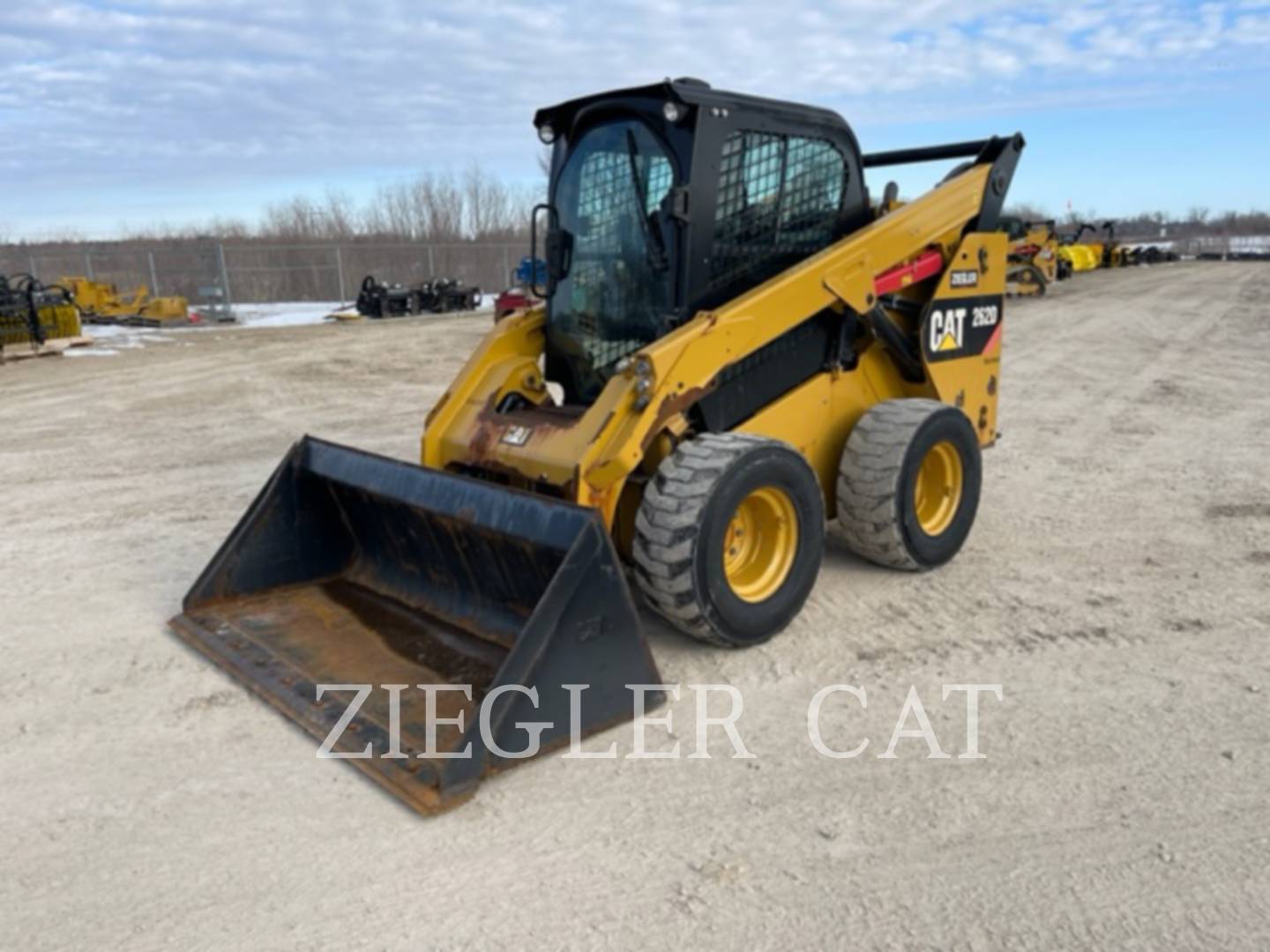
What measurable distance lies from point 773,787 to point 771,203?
273 centimetres

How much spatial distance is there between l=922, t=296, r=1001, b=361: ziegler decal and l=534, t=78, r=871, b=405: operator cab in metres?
0.68

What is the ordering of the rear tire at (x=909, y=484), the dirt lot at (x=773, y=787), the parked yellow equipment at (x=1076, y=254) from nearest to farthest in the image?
1. the dirt lot at (x=773, y=787)
2. the rear tire at (x=909, y=484)
3. the parked yellow equipment at (x=1076, y=254)

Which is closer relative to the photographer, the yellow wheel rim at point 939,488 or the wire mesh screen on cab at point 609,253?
the wire mesh screen on cab at point 609,253

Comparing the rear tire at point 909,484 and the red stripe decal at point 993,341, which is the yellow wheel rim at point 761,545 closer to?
the rear tire at point 909,484

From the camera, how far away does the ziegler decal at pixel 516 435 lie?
4.40m

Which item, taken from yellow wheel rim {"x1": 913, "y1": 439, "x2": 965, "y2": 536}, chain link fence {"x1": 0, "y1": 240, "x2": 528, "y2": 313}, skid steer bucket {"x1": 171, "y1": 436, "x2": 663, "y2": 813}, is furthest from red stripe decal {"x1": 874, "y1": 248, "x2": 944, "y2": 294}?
chain link fence {"x1": 0, "y1": 240, "x2": 528, "y2": 313}

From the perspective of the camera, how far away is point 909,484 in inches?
191

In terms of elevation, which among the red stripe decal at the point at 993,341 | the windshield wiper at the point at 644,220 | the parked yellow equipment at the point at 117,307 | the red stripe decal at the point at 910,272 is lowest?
the parked yellow equipment at the point at 117,307

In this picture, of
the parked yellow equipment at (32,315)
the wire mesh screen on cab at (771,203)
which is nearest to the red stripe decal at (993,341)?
the wire mesh screen on cab at (771,203)

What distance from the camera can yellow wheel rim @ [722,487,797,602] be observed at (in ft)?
14.0

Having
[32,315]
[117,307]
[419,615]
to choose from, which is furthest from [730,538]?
[117,307]

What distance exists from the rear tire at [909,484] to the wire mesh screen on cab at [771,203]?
3.08 ft

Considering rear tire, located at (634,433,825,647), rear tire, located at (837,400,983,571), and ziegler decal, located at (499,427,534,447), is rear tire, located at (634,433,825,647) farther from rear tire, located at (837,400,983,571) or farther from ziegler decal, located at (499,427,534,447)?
ziegler decal, located at (499,427,534,447)

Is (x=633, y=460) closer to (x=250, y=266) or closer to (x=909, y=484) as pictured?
(x=909, y=484)
